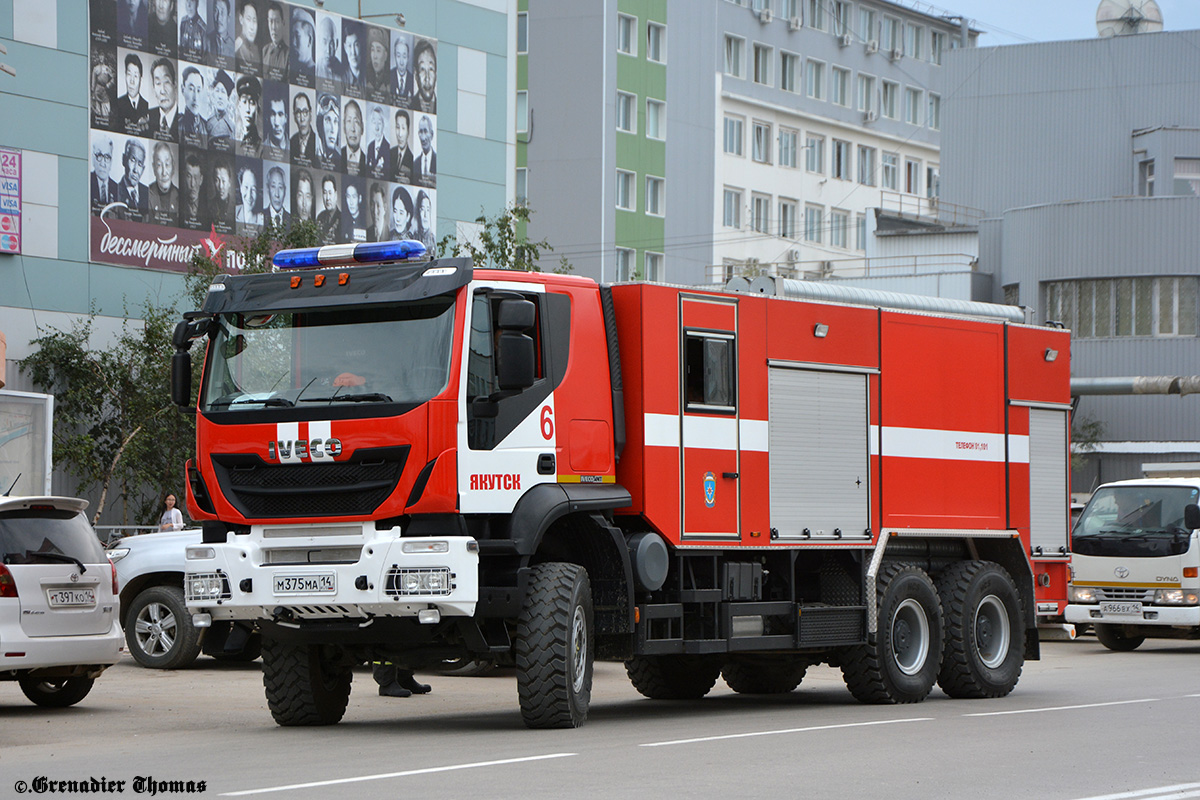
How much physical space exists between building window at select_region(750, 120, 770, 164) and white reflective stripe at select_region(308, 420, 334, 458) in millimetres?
62166

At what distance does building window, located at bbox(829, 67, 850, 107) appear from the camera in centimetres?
7900

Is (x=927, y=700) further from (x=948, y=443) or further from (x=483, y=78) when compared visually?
(x=483, y=78)

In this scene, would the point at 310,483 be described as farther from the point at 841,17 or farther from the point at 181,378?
the point at 841,17

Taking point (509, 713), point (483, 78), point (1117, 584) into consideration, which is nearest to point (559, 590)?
point (509, 713)

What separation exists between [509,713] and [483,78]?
29.4m

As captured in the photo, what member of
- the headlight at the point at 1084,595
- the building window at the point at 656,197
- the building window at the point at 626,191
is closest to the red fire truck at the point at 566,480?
the headlight at the point at 1084,595

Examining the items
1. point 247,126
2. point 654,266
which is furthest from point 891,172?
point 247,126

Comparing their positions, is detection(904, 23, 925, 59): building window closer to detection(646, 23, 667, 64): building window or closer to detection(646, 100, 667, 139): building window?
detection(646, 23, 667, 64): building window

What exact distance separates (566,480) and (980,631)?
5398 millimetres

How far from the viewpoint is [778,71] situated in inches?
2972

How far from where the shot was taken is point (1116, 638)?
25641mm

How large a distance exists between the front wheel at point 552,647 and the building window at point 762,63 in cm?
6333

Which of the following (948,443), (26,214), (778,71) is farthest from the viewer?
(778,71)

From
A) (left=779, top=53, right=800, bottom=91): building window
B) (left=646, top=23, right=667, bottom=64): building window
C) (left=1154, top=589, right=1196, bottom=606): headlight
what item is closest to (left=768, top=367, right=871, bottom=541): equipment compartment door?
(left=1154, top=589, right=1196, bottom=606): headlight
